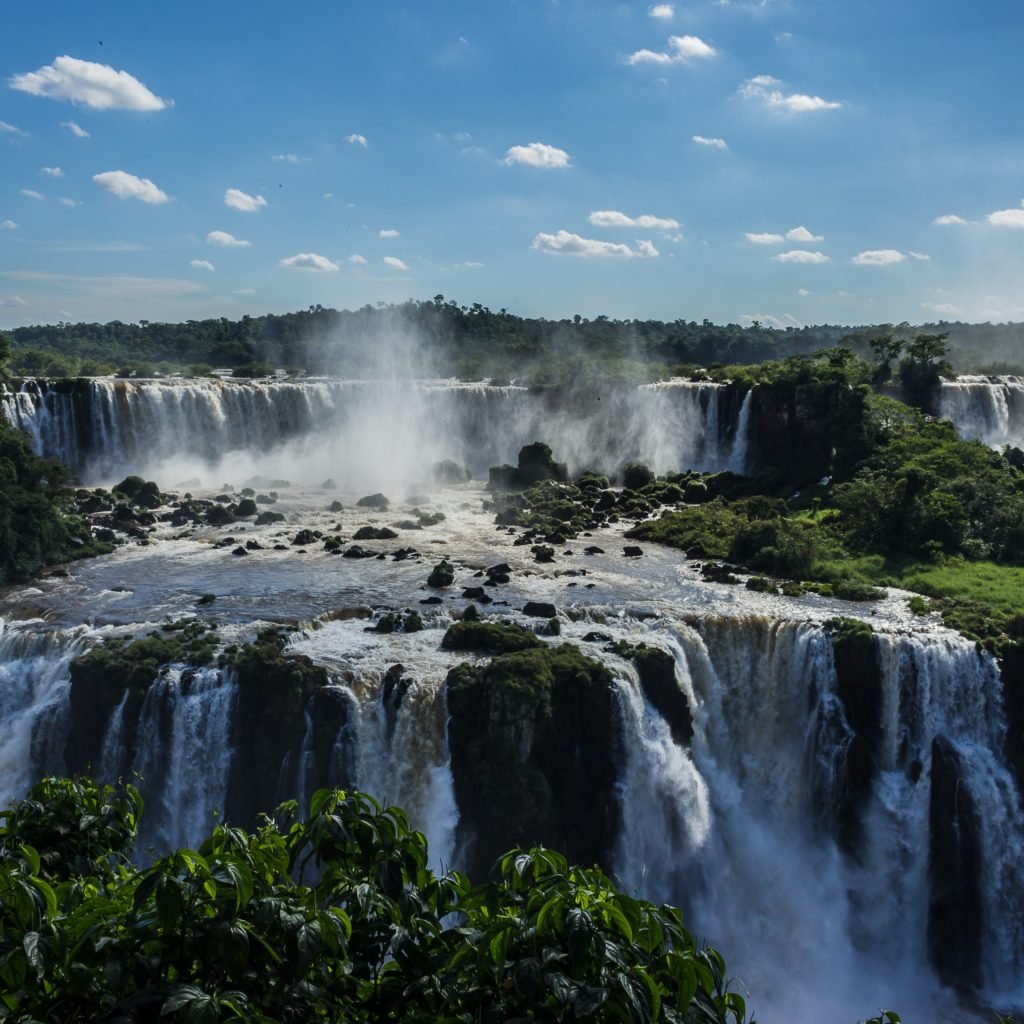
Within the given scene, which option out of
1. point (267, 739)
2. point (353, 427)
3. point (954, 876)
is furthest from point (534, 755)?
point (353, 427)

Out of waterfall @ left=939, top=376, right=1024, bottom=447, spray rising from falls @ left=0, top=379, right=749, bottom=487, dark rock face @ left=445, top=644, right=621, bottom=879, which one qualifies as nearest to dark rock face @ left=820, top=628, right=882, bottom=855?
dark rock face @ left=445, top=644, right=621, bottom=879

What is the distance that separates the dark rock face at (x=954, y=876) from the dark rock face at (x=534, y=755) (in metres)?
6.99

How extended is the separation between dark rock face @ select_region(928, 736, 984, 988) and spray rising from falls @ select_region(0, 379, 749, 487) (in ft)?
89.3

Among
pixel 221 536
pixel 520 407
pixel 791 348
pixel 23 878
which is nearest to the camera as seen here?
pixel 23 878

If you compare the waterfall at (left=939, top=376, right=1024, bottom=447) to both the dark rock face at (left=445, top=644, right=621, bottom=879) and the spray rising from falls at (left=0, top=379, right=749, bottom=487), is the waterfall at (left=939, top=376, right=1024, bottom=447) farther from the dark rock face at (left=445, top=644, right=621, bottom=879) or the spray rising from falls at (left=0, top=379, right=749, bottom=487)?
the dark rock face at (left=445, top=644, right=621, bottom=879)

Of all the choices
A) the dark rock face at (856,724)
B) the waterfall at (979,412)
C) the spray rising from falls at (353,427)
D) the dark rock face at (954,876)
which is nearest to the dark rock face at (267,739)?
the dark rock face at (856,724)

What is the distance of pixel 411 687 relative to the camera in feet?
68.7

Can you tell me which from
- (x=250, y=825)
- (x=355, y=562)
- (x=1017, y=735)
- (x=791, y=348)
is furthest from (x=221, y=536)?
(x=791, y=348)

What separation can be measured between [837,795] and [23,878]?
809 inches

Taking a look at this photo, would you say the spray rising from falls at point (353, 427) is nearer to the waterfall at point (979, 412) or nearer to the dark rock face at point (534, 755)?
the waterfall at point (979, 412)

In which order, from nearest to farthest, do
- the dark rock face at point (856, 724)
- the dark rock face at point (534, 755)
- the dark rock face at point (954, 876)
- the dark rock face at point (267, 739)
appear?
the dark rock face at point (534, 755)
the dark rock face at point (267, 739)
the dark rock face at point (954, 876)
the dark rock face at point (856, 724)

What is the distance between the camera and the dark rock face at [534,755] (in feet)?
65.9

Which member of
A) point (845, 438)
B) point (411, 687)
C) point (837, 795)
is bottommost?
point (837, 795)

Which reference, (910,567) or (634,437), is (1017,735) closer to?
(910,567)
